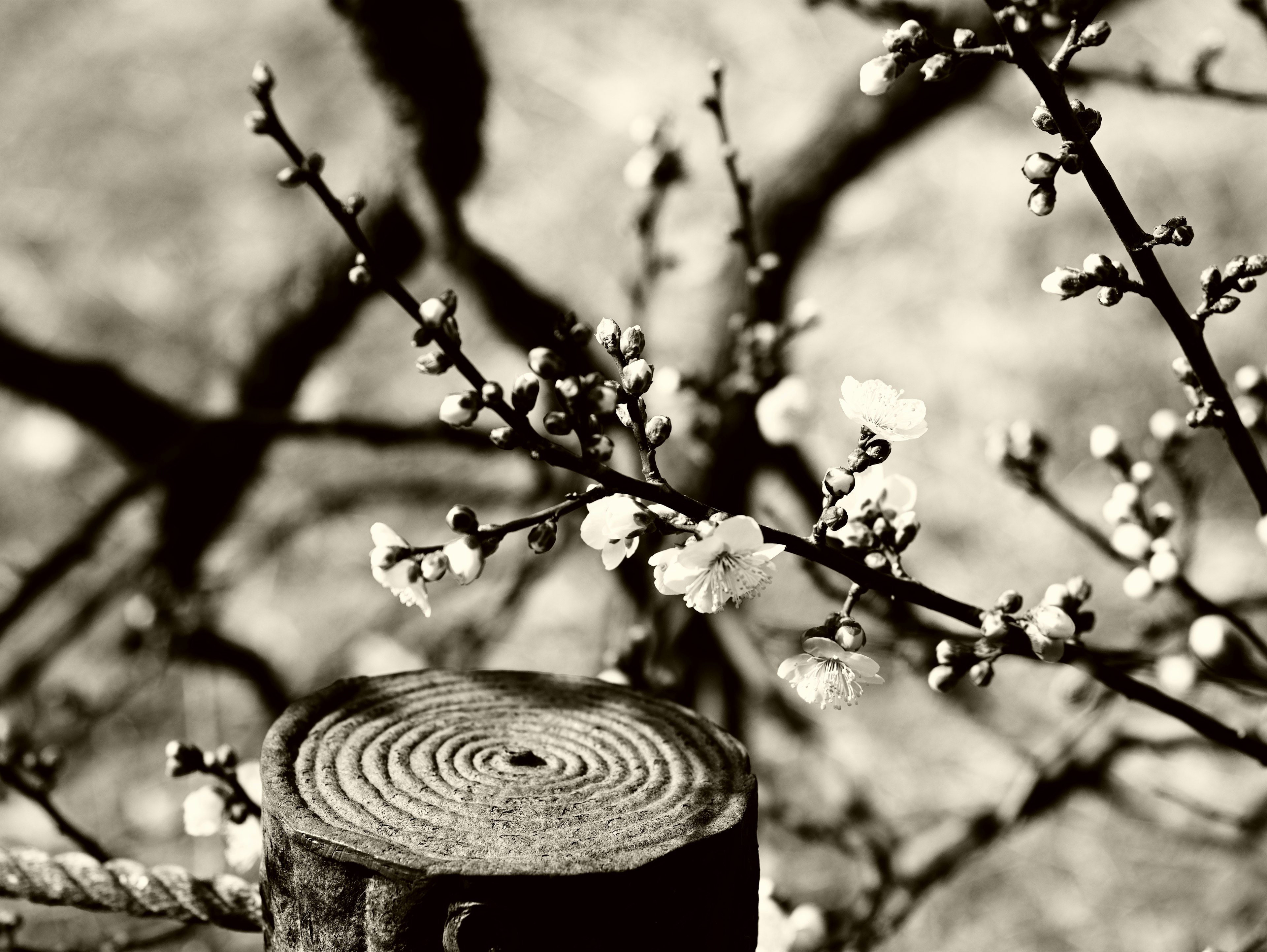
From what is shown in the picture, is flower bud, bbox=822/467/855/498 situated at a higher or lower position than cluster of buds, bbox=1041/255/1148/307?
lower

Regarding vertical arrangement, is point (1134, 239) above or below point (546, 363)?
above

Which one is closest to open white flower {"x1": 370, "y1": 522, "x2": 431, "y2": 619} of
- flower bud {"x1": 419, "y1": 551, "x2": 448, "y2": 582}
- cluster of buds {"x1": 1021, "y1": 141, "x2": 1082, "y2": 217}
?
flower bud {"x1": 419, "y1": 551, "x2": 448, "y2": 582}

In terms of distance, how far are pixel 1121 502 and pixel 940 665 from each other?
0.38m

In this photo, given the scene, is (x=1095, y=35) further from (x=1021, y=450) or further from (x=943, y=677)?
(x=1021, y=450)

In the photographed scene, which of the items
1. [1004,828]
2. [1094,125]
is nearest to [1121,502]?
[1094,125]

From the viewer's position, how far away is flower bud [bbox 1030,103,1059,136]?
0.81m

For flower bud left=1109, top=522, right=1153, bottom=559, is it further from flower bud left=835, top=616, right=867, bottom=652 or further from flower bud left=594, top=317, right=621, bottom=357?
flower bud left=594, top=317, right=621, bottom=357

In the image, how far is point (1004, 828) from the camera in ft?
6.29

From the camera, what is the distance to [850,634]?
2.75 feet

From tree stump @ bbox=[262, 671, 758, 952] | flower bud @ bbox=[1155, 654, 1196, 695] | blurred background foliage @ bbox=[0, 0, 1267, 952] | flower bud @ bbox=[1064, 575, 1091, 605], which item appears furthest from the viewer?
blurred background foliage @ bbox=[0, 0, 1267, 952]

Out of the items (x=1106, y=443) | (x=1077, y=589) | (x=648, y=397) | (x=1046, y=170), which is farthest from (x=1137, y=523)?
(x=648, y=397)

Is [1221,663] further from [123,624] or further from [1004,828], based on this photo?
[123,624]

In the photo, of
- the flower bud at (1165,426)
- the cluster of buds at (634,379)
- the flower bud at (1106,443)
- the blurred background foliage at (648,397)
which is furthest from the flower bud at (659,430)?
the blurred background foliage at (648,397)

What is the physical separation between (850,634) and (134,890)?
24.8 inches
